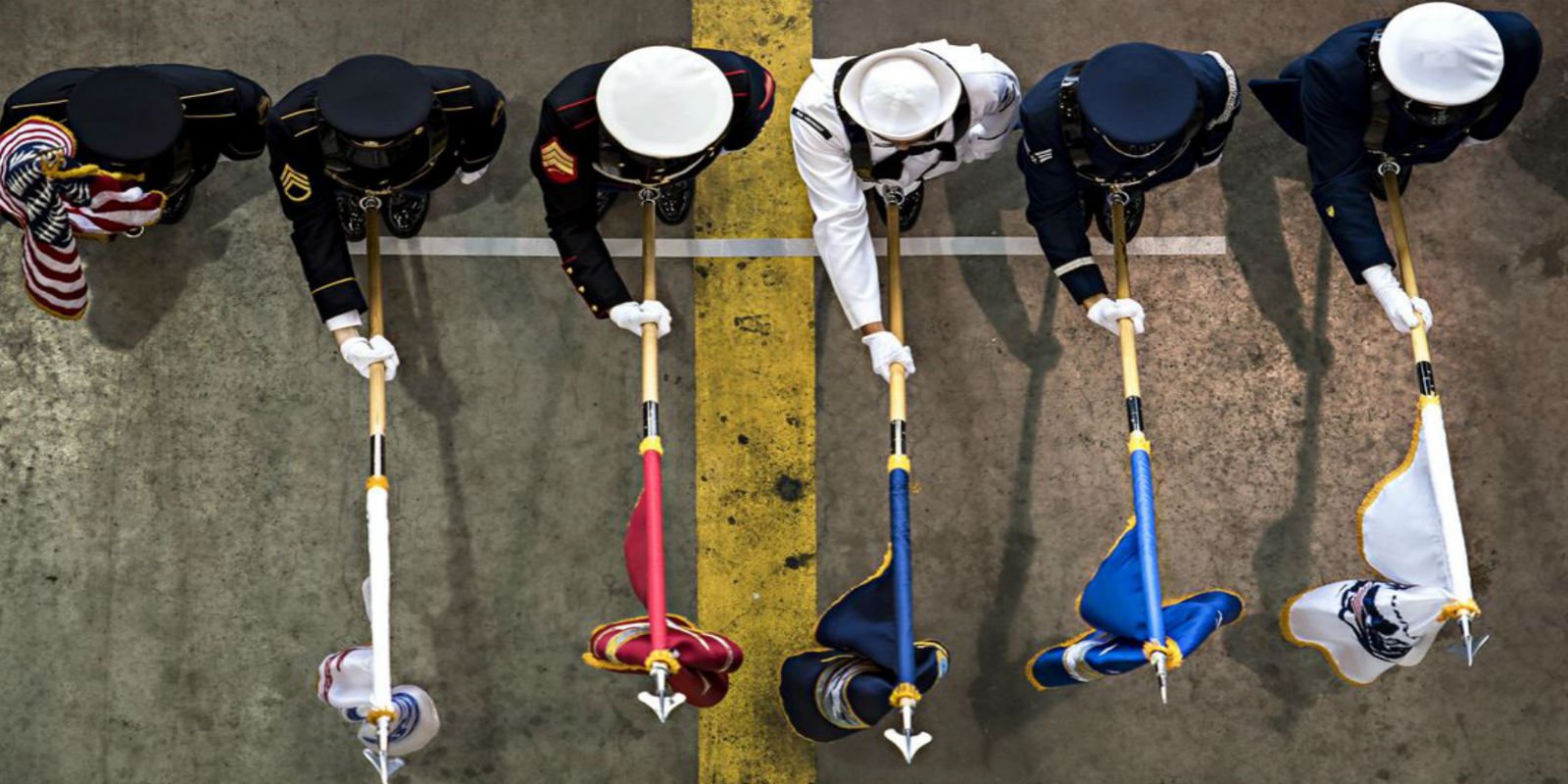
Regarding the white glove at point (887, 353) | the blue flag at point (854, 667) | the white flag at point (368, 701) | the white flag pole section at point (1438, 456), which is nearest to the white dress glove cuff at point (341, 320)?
the white flag at point (368, 701)

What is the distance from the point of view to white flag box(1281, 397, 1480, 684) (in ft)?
22.8

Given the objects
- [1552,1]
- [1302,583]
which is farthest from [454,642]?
[1552,1]

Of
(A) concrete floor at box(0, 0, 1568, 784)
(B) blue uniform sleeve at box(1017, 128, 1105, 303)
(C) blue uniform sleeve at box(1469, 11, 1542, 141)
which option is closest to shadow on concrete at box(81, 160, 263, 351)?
(A) concrete floor at box(0, 0, 1568, 784)

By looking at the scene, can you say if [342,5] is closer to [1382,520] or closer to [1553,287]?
[1382,520]

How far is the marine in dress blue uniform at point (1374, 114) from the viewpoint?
6.95 metres

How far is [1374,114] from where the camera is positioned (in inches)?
282

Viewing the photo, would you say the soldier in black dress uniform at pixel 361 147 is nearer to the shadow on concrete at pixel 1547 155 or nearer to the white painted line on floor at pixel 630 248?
the white painted line on floor at pixel 630 248

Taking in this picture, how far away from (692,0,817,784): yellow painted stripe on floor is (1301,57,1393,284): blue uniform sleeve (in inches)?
93.6

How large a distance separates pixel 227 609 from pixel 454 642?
1.08 metres

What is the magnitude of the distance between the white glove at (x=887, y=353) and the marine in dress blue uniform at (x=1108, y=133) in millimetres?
775

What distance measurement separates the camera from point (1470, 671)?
8016mm

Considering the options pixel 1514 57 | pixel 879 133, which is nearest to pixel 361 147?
pixel 879 133

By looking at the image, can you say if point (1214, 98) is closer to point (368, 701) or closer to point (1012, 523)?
point (1012, 523)

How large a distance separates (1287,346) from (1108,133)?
1.96 meters
